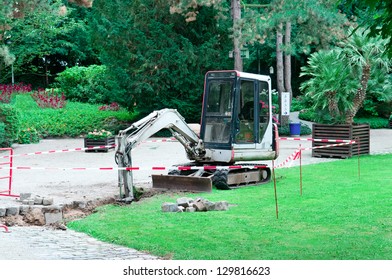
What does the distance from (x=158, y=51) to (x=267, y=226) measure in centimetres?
2200

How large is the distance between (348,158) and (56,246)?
14.5 m

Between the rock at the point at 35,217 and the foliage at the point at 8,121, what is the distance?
1463 centimetres

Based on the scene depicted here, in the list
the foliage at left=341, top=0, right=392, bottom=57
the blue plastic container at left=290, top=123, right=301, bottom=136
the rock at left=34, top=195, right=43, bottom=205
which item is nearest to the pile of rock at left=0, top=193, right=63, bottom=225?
the rock at left=34, top=195, right=43, bottom=205

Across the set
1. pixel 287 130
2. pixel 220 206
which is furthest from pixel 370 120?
pixel 220 206

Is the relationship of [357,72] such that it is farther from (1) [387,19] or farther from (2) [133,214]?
(1) [387,19]

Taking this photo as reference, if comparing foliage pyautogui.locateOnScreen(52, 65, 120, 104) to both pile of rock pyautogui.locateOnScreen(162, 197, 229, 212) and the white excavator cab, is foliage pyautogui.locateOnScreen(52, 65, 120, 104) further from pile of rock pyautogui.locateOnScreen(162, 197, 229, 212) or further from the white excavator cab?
pile of rock pyautogui.locateOnScreen(162, 197, 229, 212)

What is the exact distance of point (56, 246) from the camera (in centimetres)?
944

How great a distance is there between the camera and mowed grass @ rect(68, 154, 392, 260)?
8.98 m

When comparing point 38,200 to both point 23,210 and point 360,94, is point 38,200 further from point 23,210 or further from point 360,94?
point 360,94

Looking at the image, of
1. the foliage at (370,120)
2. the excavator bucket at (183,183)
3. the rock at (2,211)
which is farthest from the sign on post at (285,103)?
the rock at (2,211)

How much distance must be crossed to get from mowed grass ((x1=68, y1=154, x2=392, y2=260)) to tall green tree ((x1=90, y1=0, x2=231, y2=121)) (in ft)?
55.3

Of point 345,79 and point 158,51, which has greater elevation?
point 158,51

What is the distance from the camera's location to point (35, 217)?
39.0ft

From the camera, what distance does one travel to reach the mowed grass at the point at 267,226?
8.98 metres
